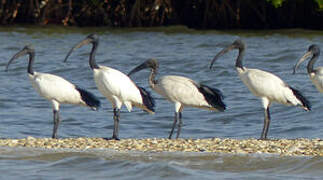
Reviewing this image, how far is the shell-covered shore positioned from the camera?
10531 millimetres

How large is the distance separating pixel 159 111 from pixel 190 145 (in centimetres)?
560

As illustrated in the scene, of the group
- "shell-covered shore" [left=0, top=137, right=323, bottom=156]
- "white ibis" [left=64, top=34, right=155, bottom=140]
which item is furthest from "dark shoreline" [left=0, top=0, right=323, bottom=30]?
"shell-covered shore" [left=0, top=137, right=323, bottom=156]

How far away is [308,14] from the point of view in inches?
1143

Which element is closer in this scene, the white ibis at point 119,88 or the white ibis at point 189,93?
the white ibis at point 119,88

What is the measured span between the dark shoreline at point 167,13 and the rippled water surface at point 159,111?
813mm

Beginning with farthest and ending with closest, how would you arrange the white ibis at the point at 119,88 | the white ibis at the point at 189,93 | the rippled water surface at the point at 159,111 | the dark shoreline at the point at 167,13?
the dark shoreline at the point at 167,13 < the white ibis at the point at 189,93 < the white ibis at the point at 119,88 < the rippled water surface at the point at 159,111

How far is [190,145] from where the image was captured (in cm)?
1102

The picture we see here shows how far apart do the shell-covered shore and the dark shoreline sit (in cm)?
1724

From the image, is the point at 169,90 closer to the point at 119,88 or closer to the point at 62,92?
the point at 119,88

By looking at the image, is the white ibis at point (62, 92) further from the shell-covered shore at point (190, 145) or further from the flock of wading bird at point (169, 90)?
the shell-covered shore at point (190, 145)

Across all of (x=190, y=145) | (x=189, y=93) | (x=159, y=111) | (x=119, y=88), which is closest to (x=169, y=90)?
(x=189, y=93)

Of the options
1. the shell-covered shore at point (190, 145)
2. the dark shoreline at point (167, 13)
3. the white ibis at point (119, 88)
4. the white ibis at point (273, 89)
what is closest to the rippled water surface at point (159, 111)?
the shell-covered shore at point (190, 145)

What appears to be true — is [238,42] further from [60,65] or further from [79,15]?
[79,15]

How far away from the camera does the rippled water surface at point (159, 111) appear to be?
9.84 meters
